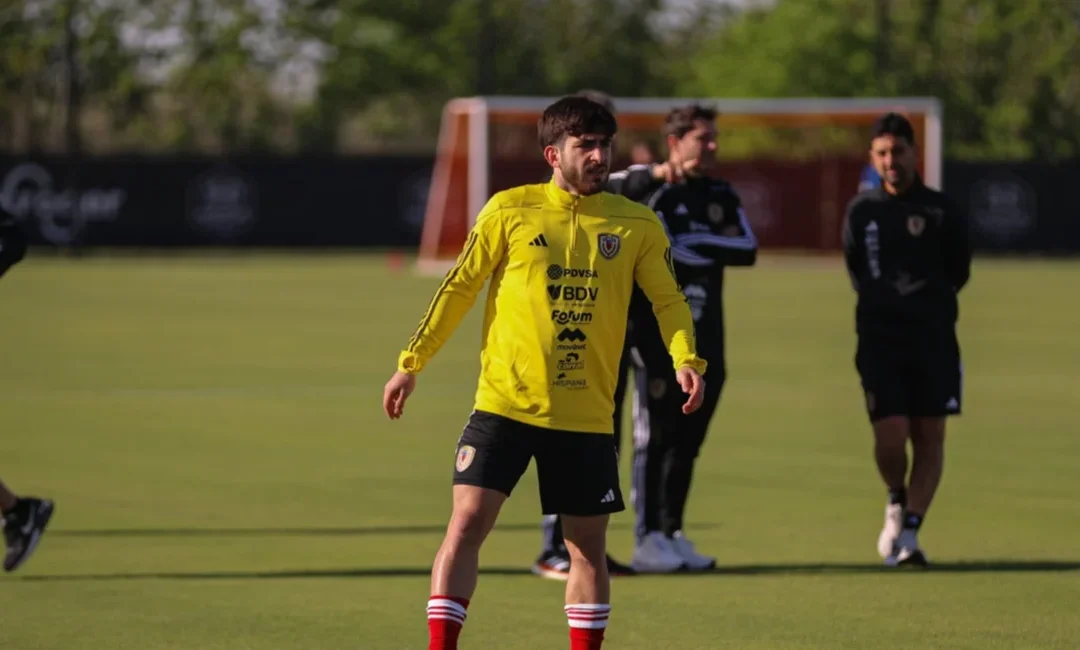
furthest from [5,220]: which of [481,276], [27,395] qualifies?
[27,395]

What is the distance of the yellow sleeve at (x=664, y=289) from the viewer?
6801 mm

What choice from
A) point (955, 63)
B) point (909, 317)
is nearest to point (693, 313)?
point (909, 317)

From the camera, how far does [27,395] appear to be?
55.0 ft

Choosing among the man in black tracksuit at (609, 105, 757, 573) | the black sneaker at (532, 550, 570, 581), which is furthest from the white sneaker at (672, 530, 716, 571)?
the black sneaker at (532, 550, 570, 581)

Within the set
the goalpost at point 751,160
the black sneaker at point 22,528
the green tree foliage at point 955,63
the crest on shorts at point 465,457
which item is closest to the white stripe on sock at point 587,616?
the crest on shorts at point 465,457

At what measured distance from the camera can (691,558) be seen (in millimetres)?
9516

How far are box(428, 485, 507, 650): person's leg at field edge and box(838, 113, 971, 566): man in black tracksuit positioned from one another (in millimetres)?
3355

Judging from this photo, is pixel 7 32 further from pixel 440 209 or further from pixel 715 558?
pixel 715 558

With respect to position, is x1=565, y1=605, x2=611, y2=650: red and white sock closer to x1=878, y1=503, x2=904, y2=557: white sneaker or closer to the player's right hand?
the player's right hand

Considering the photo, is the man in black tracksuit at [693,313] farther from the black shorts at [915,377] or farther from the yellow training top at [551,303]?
the yellow training top at [551,303]

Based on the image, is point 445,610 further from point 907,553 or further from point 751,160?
point 751,160

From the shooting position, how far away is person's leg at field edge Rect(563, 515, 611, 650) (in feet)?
22.0

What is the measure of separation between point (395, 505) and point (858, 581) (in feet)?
9.85

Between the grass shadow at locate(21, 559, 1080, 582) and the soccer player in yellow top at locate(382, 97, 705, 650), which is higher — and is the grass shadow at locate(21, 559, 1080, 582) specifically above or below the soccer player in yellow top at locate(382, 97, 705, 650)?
below
